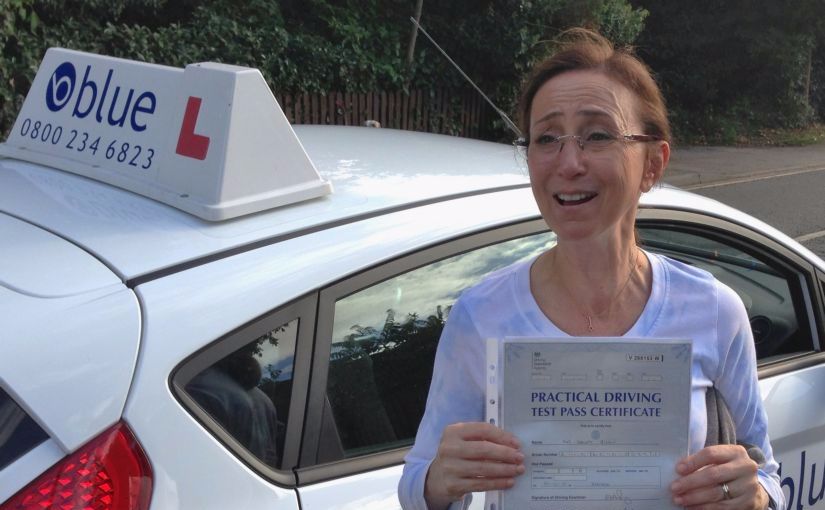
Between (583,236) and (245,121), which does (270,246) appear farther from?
(583,236)

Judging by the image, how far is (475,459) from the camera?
1.43m

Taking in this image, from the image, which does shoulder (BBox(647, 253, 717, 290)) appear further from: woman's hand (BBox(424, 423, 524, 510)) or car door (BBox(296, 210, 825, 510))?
car door (BBox(296, 210, 825, 510))

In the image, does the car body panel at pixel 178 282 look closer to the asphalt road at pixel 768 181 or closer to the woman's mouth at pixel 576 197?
the woman's mouth at pixel 576 197

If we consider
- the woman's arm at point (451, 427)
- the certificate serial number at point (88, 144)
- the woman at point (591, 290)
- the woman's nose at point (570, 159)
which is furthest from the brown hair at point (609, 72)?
the certificate serial number at point (88, 144)

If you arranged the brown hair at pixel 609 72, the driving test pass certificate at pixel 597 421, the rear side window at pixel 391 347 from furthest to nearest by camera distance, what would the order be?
the rear side window at pixel 391 347, the brown hair at pixel 609 72, the driving test pass certificate at pixel 597 421

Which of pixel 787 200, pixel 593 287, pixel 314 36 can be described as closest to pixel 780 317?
pixel 593 287

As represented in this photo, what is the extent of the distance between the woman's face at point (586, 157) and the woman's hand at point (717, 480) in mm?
407

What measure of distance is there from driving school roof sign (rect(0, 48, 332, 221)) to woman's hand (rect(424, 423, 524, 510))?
741 millimetres

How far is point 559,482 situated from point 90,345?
2.58 feet

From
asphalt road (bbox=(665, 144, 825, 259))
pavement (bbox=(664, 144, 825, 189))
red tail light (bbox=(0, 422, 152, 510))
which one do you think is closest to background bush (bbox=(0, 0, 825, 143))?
pavement (bbox=(664, 144, 825, 189))

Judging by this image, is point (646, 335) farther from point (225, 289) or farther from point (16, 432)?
point (16, 432)

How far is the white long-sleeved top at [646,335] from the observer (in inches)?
62.0

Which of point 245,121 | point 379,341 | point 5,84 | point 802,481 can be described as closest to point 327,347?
point 379,341

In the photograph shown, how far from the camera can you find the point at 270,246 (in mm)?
1906
